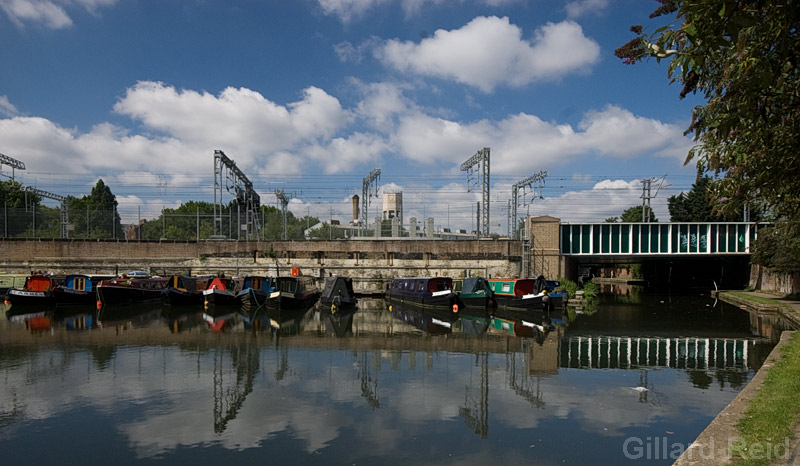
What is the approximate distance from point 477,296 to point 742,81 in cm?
2542

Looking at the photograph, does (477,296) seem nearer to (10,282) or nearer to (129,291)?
(129,291)

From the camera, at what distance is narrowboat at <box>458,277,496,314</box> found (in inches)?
1170

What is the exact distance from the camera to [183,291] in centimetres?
3134

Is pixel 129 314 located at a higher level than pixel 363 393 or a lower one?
lower

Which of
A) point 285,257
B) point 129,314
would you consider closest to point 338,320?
point 129,314

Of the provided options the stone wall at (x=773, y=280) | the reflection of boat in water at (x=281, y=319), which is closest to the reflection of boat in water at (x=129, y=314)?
the reflection of boat in water at (x=281, y=319)

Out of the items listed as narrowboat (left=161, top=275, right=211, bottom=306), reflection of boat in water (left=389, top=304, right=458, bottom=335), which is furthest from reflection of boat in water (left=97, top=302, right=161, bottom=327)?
reflection of boat in water (left=389, top=304, right=458, bottom=335)

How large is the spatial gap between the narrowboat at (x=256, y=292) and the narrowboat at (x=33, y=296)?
9.96 metres

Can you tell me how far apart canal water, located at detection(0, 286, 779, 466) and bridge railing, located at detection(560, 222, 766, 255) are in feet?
57.7

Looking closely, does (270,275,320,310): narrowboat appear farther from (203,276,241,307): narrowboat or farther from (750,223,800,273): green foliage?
(750,223,800,273): green foliage

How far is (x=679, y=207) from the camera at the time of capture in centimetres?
6412

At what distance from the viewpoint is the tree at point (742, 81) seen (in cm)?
452

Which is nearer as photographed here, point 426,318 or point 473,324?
point 473,324

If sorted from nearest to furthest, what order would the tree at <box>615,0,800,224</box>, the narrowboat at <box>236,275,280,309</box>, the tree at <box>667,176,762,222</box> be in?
the tree at <box>615,0,800,224</box> < the narrowboat at <box>236,275,280,309</box> < the tree at <box>667,176,762,222</box>
